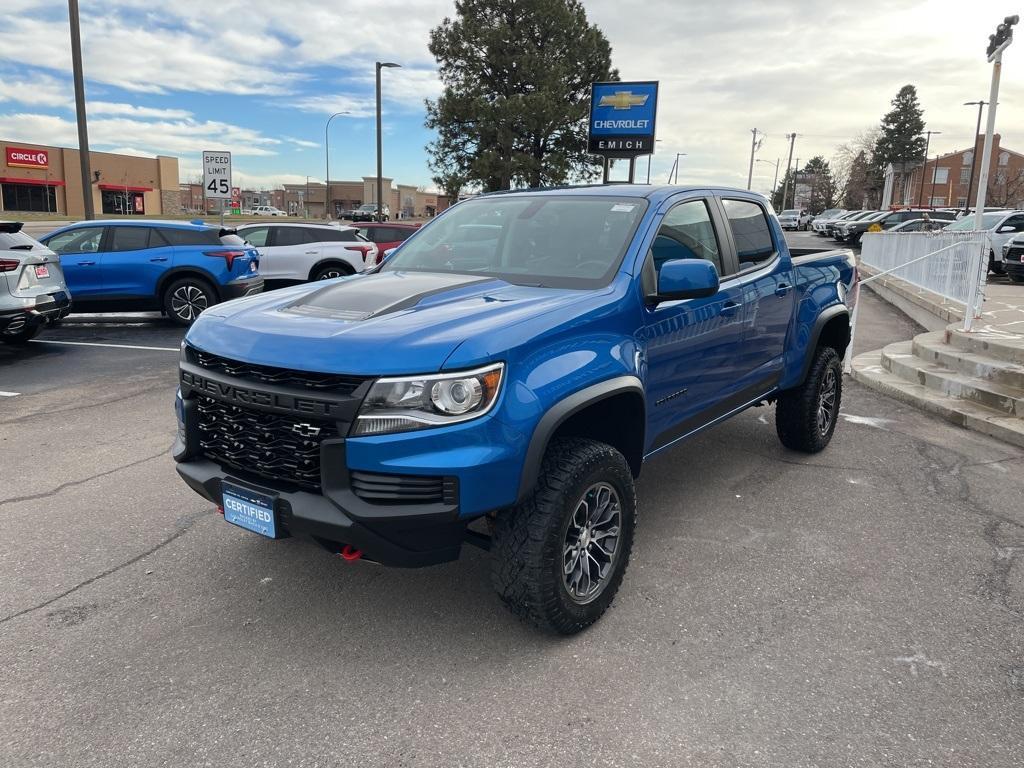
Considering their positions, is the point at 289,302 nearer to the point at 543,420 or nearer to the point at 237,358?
the point at 237,358

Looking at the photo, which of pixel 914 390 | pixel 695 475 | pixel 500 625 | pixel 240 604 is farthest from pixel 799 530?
pixel 914 390

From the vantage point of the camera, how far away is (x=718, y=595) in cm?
355

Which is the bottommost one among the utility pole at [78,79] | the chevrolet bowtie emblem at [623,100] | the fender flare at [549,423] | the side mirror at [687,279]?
the fender flare at [549,423]

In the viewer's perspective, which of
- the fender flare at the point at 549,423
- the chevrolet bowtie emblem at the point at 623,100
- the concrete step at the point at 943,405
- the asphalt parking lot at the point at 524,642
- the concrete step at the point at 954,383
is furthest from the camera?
the chevrolet bowtie emblem at the point at 623,100

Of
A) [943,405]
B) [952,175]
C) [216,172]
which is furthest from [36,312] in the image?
[952,175]

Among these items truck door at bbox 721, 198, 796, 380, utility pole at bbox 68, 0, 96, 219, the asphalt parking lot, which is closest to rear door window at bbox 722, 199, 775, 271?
truck door at bbox 721, 198, 796, 380

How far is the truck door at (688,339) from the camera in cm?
367

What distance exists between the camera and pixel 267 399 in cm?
283

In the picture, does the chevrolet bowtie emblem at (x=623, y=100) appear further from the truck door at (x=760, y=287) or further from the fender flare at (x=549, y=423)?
the fender flare at (x=549, y=423)

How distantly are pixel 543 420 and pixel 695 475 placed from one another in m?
2.73

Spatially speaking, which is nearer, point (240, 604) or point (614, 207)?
point (240, 604)

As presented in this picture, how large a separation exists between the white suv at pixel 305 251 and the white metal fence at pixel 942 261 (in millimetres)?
9312

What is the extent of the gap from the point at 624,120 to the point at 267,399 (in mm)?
25339

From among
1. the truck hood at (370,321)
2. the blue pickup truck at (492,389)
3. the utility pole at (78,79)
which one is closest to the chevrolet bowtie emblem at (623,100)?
the utility pole at (78,79)
